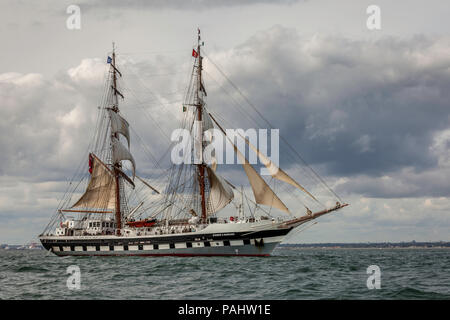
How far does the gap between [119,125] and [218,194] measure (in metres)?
24.8

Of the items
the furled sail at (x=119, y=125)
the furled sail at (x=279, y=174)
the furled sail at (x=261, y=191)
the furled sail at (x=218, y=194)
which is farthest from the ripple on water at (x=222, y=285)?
the furled sail at (x=119, y=125)

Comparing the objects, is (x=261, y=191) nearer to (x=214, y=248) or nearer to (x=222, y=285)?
(x=214, y=248)

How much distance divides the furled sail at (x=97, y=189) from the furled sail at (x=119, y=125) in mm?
6120

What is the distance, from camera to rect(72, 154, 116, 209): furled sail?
82.8 meters

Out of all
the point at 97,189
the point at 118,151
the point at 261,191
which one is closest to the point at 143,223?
the point at 97,189

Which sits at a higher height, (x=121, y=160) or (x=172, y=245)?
(x=121, y=160)

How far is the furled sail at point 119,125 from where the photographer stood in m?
83.9

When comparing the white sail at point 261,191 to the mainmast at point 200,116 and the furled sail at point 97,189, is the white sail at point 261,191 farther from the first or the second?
the furled sail at point 97,189

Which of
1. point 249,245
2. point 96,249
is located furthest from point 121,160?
point 249,245

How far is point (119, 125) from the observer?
84750mm
